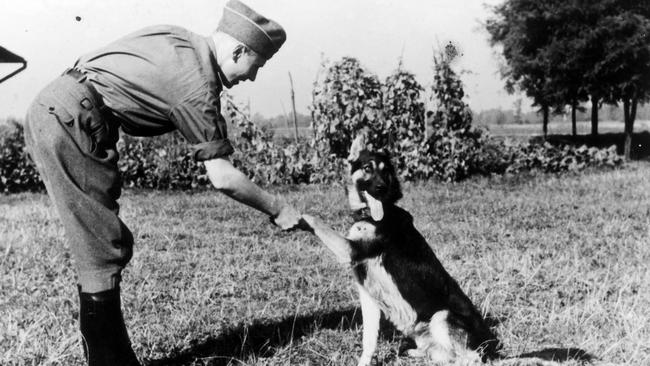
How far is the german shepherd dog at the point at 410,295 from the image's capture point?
11.2 ft

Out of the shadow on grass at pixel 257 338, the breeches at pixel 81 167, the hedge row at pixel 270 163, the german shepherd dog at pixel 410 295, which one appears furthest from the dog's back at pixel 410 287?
the hedge row at pixel 270 163

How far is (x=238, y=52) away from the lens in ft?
8.70

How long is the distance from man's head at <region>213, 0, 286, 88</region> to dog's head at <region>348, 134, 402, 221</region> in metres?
1.38

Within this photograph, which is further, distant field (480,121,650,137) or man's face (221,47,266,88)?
distant field (480,121,650,137)

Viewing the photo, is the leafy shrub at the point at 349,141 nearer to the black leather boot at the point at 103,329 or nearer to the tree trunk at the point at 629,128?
the black leather boot at the point at 103,329

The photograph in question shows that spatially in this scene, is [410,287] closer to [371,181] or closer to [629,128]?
[371,181]

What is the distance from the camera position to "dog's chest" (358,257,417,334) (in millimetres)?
3471

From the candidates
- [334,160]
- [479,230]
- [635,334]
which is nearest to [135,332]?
[635,334]

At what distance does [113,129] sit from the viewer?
272 cm

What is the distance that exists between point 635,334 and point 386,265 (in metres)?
1.72

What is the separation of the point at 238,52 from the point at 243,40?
77mm

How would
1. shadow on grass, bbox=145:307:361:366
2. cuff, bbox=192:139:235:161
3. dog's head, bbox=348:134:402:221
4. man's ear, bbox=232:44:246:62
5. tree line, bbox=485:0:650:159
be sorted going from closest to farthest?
cuff, bbox=192:139:235:161 → man's ear, bbox=232:44:246:62 → shadow on grass, bbox=145:307:361:366 → dog's head, bbox=348:134:402:221 → tree line, bbox=485:0:650:159

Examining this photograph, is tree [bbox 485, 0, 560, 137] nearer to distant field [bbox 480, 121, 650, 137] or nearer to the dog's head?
distant field [bbox 480, 121, 650, 137]

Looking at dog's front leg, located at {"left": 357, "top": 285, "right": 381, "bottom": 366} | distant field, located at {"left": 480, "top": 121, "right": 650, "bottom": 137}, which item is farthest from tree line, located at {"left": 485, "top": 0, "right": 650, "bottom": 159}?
dog's front leg, located at {"left": 357, "top": 285, "right": 381, "bottom": 366}
